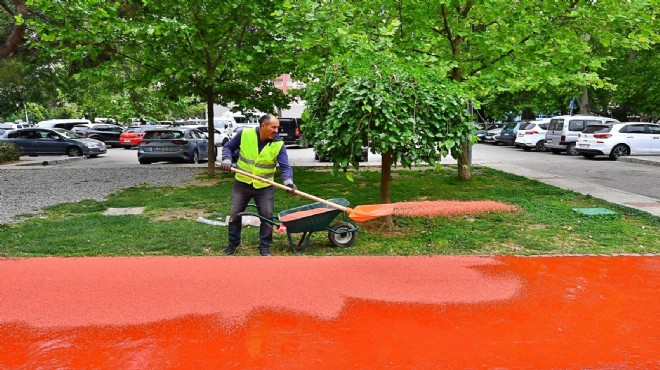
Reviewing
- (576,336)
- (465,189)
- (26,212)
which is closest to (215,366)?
(576,336)

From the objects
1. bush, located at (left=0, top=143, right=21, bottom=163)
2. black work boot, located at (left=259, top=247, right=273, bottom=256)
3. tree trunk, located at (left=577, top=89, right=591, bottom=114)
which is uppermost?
tree trunk, located at (left=577, top=89, right=591, bottom=114)

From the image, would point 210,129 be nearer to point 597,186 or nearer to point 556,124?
point 597,186

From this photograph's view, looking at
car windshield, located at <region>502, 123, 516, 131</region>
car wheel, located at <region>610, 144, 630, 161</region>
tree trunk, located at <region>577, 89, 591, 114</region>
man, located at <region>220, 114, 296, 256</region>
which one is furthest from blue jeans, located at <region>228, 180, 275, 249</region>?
car windshield, located at <region>502, 123, 516, 131</region>

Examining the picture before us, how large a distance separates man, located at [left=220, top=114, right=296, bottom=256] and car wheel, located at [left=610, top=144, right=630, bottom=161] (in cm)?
1782

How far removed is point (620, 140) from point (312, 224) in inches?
699

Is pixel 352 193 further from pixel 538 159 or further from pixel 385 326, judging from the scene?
pixel 538 159

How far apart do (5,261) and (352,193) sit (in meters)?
6.77

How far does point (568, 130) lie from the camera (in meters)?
23.0

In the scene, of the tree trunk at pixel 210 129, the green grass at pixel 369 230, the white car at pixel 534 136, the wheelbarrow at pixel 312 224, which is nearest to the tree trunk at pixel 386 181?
the green grass at pixel 369 230

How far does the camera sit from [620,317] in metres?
4.59

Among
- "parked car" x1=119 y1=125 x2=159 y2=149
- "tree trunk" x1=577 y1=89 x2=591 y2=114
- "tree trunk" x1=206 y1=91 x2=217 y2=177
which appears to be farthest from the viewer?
"parked car" x1=119 y1=125 x2=159 y2=149

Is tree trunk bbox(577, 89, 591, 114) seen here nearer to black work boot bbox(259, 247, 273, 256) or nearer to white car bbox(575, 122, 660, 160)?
white car bbox(575, 122, 660, 160)

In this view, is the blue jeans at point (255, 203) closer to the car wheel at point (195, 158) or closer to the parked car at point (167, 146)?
the parked car at point (167, 146)

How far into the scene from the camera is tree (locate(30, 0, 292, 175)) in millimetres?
11547
